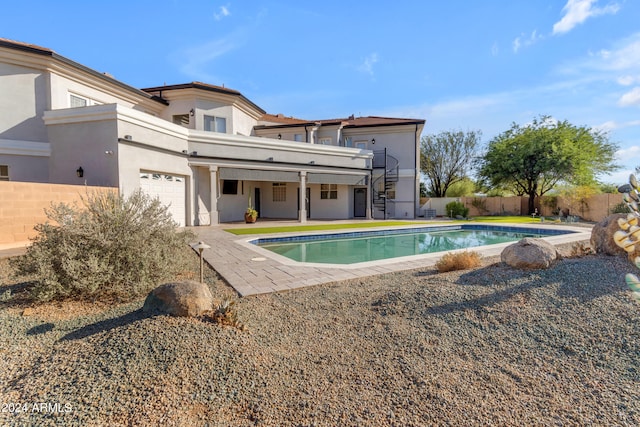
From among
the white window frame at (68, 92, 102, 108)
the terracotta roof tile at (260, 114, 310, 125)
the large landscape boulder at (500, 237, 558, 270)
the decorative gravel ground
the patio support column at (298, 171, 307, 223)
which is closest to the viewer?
the decorative gravel ground

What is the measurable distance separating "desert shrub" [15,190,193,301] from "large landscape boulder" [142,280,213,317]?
1.22m

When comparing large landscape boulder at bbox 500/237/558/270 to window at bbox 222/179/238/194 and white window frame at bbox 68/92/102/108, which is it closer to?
window at bbox 222/179/238/194

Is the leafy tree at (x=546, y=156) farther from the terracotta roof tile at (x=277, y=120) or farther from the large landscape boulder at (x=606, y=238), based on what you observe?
the large landscape boulder at (x=606, y=238)

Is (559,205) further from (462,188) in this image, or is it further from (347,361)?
(347,361)

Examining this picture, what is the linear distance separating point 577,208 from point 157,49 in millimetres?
28223

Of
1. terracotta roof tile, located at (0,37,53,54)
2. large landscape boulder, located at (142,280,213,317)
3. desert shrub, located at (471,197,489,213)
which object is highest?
terracotta roof tile, located at (0,37,53,54)

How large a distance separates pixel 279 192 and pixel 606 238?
18.6 metres

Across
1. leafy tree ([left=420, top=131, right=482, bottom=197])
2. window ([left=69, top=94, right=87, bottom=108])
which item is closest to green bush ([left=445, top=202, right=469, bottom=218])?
leafy tree ([left=420, top=131, right=482, bottom=197])

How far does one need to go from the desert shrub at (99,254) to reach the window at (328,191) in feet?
57.3

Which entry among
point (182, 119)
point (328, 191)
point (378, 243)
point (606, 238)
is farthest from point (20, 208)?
point (328, 191)

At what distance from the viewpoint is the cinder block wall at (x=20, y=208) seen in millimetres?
8898

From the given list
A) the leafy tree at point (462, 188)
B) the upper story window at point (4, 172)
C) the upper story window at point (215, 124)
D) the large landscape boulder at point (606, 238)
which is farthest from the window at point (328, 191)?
the large landscape boulder at point (606, 238)

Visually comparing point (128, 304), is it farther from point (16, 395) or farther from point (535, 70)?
point (535, 70)

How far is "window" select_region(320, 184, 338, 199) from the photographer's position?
2239 cm
